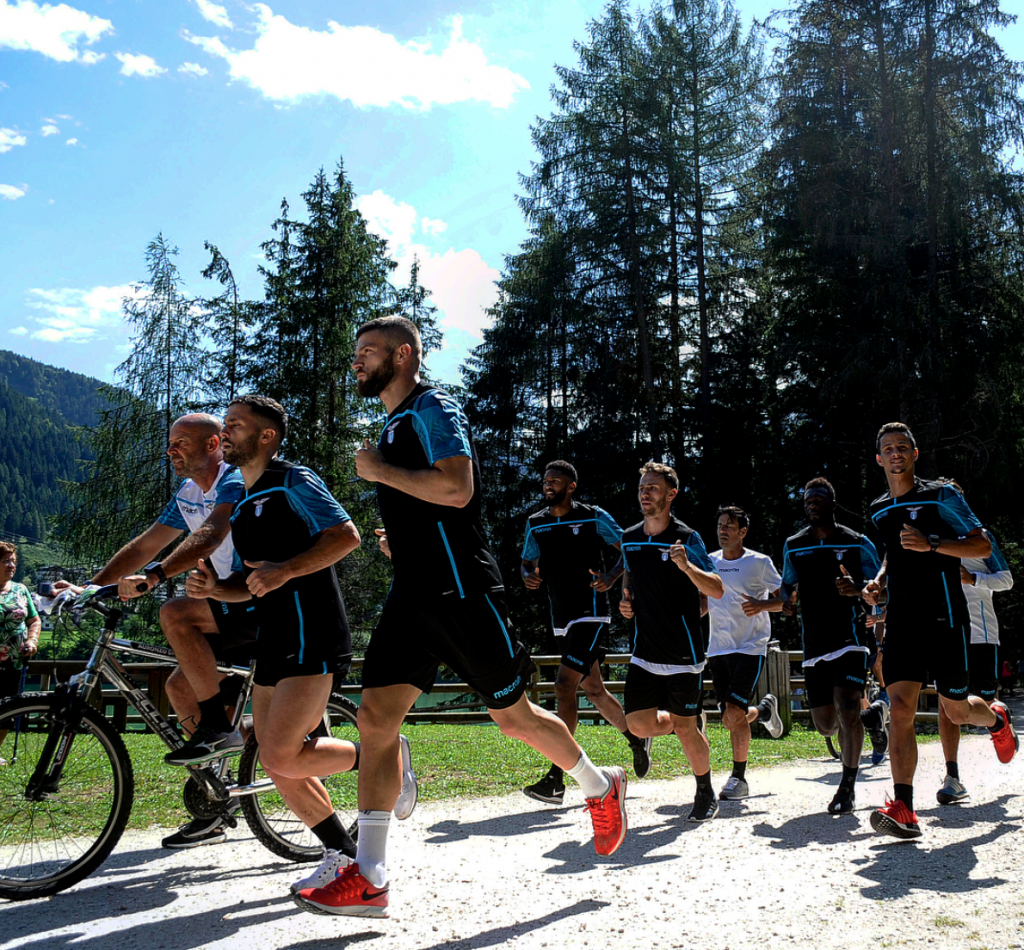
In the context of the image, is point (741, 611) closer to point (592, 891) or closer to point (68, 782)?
point (592, 891)

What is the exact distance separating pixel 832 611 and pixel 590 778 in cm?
349

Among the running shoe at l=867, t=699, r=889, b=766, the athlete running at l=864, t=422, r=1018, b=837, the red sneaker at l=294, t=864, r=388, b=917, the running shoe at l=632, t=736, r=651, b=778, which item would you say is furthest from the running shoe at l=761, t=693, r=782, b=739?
the red sneaker at l=294, t=864, r=388, b=917

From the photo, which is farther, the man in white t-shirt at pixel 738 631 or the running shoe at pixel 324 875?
the man in white t-shirt at pixel 738 631

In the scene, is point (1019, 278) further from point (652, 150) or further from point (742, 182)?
point (652, 150)

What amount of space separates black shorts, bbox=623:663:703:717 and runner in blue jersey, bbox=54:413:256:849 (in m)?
2.59

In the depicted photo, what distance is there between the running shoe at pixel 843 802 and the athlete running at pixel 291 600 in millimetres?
3690

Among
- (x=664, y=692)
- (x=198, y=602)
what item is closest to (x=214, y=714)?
(x=198, y=602)

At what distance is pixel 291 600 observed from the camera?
4.13 meters

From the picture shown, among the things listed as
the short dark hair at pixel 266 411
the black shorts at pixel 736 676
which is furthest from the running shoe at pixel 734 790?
the short dark hair at pixel 266 411

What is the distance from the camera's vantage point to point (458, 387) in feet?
116

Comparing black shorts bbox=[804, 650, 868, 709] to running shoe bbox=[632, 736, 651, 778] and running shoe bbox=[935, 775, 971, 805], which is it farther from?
running shoe bbox=[632, 736, 651, 778]

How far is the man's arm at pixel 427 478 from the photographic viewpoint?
368 cm

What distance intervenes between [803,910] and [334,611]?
Result: 229 cm

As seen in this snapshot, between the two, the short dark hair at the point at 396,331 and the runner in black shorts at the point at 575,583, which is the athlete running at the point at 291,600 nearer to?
the short dark hair at the point at 396,331
